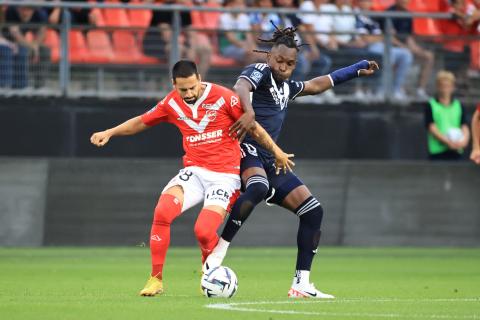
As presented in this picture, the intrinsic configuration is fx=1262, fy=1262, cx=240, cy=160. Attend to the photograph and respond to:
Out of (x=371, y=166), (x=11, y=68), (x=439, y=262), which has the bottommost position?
(x=439, y=262)

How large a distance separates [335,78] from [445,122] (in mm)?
7238

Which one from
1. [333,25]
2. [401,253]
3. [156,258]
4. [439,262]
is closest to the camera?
[156,258]

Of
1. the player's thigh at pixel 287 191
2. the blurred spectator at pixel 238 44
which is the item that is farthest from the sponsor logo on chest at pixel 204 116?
the blurred spectator at pixel 238 44

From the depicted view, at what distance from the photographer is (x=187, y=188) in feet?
34.6

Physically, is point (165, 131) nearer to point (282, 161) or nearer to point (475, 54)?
point (475, 54)

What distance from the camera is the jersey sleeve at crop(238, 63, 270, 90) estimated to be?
10.7 meters

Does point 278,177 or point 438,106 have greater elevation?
point 438,106

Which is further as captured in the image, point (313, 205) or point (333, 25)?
point (333, 25)

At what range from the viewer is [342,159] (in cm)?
1978

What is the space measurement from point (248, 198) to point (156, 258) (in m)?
0.92

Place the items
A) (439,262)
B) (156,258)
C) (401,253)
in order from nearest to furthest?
(156,258)
(439,262)
(401,253)

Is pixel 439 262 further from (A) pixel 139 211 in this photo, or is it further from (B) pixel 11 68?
(B) pixel 11 68

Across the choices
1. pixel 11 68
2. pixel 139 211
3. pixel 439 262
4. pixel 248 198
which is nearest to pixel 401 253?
pixel 439 262

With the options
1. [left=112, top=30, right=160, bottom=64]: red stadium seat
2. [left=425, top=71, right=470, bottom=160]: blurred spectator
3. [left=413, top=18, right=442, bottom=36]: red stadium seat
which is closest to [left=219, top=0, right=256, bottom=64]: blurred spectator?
[left=112, top=30, right=160, bottom=64]: red stadium seat
